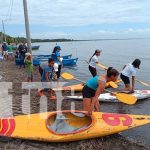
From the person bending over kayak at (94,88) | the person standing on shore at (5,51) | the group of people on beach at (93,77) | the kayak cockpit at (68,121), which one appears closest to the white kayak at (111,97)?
the group of people on beach at (93,77)

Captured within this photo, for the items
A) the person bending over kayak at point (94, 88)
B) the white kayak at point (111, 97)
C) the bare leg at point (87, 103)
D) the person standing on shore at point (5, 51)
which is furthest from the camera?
the person standing on shore at point (5, 51)

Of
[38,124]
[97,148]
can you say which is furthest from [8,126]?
[97,148]

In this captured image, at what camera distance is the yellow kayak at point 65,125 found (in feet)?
24.9

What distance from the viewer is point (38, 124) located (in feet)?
26.0

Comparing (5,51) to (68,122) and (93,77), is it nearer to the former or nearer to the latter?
(93,77)

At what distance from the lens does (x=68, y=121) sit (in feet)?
27.7

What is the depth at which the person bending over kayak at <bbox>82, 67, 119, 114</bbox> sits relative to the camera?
24.8 ft

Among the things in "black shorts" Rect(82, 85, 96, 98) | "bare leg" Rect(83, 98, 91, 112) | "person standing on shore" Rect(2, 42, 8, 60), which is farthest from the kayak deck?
"person standing on shore" Rect(2, 42, 8, 60)

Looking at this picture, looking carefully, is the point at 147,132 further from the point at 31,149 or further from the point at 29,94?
the point at 29,94

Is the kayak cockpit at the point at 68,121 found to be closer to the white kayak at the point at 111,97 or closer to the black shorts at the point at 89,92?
the black shorts at the point at 89,92

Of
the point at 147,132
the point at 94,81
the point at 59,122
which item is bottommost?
the point at 147,132

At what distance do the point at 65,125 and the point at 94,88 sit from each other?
4.07ft

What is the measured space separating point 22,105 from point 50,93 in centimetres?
174

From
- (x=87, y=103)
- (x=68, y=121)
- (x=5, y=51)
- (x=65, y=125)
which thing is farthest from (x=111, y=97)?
(x=5, y=51)
